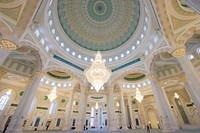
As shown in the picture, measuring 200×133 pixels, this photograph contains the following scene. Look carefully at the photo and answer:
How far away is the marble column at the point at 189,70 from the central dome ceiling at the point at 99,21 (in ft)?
33.6

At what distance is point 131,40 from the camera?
672 inches

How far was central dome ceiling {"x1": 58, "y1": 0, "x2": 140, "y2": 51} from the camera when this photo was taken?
16261 millimetres

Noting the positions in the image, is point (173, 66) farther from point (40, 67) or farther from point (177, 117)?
point (40, 67)

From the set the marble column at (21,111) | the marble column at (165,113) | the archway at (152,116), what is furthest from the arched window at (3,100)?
the archway at (152,116)

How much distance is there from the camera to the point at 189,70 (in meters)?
6.89

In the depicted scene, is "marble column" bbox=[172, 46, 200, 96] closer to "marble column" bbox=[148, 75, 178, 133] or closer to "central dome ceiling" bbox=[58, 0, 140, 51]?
"marble column" bbox=[148, 75, 178, 133]

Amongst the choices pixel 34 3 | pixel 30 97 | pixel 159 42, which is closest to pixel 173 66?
pixel 159 42

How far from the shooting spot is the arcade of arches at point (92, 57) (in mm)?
7797

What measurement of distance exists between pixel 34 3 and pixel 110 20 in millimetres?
14206

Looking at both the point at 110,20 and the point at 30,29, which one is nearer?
the point at 30,29

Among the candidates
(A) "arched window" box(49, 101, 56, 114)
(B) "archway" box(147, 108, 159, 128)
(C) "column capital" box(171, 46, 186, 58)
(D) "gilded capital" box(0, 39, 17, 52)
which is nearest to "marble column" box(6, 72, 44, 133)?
(D) "gilded capital" box(0, 39, 17, 52)

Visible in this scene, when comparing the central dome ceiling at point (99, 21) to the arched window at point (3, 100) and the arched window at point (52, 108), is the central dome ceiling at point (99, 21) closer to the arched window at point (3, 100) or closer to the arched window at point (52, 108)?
the arched window at point (52, 108)

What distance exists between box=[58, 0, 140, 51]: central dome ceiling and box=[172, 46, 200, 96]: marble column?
10.2m

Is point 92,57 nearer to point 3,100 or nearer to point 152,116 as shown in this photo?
point 3,100
